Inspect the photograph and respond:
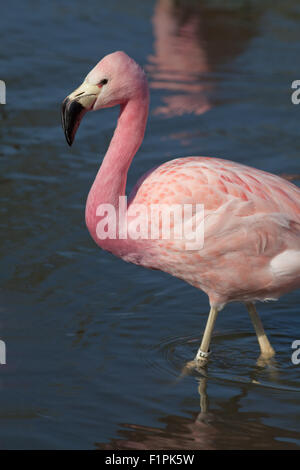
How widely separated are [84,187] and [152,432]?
3723mm

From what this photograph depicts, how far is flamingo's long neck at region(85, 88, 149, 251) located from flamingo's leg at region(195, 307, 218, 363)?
0.80m

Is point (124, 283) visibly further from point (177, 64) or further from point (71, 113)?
point (177, 64)

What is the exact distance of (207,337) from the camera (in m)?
5.30

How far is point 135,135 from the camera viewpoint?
16.9 feet

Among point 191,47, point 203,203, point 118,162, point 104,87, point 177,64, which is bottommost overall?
point 203,203

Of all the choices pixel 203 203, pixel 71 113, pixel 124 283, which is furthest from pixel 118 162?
pixel 124 283

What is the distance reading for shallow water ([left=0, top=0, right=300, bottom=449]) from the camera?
4.71m

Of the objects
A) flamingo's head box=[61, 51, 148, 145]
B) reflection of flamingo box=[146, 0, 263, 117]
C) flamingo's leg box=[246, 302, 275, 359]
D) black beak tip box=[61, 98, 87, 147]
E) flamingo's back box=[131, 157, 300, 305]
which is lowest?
flamingo's leg box=[246, 302, 275, 359]

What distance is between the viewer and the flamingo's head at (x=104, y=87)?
16.1 ft

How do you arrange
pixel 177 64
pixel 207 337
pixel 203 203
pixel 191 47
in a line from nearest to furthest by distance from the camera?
pixel 203 203 → pixel 207 337 → pixel 177 64 → pixel 191 47

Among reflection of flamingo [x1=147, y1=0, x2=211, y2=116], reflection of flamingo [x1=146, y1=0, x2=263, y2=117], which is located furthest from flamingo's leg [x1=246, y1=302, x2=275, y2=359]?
reflection of flamingo [x1=147, y1=0, x2=211, y2=116]

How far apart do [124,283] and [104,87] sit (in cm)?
191

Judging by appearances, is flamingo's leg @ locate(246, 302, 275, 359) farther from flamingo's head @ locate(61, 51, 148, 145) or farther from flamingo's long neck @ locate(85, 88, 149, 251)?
flamingo's head @ locate(61, 51, 148, 145)
